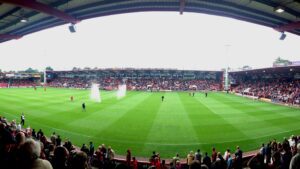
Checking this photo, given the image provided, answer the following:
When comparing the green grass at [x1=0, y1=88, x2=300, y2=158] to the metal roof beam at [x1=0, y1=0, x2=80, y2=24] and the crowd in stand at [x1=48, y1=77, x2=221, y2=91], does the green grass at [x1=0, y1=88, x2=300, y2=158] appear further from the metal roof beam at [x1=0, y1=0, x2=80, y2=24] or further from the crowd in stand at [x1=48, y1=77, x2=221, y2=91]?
the crowd in stand at [x1=48, y1=77, x2=221, y2=91]

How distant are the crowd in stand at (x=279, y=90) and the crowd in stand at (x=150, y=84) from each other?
59.4ft

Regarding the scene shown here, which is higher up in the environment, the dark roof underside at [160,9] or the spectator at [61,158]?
the dark roof underside at [160,9]

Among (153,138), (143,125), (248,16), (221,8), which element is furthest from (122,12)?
(143,125)

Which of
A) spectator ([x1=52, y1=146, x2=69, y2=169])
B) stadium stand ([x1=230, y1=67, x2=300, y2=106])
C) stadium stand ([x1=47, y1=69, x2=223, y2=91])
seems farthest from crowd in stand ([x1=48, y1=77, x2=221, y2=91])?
spectator ([x1=52, y1=146, x2=69, y2=169])

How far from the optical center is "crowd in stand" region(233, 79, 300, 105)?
42447 millimetres

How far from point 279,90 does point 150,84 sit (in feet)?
133

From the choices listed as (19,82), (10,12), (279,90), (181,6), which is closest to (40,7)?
(10,12)

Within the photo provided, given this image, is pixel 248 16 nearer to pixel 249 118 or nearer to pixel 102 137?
pixel 102 137

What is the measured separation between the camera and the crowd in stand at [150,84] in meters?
76.4

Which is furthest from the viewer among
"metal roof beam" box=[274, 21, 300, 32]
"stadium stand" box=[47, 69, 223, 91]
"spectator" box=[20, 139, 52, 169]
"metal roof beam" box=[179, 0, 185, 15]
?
"stadium stand" box=[47, 69, 223, 91]

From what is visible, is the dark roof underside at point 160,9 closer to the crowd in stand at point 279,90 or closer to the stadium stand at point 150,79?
the crowd in stand at point 279,90

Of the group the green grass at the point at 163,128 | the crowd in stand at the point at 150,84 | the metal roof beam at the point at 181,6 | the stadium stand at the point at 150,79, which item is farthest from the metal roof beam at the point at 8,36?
the stadium stand at the point at 150,79

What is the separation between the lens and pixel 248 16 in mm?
11656

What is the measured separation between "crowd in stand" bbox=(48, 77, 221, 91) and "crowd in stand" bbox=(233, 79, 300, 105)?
18120 mm
